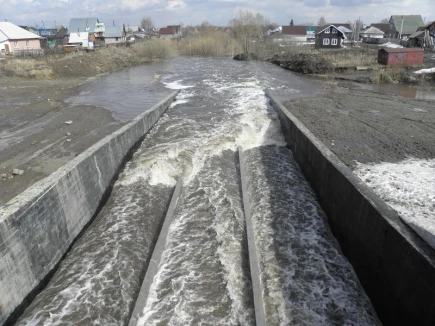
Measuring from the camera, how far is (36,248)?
618 cm

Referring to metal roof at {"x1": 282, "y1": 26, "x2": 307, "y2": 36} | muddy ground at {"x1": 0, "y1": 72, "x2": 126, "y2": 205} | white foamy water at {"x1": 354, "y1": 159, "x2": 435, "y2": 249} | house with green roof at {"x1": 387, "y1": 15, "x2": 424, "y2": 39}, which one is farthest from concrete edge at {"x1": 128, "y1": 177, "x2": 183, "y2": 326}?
metal roof at {"x1": 282, "y1": 26, "x2": 307, "y2": 36}

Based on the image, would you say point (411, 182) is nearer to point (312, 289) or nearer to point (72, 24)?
point (312, 289)

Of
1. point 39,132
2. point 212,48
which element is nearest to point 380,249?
point 39,132

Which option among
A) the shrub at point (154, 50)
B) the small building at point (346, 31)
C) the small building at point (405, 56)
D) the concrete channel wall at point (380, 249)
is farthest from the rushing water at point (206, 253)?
the small building at point (346, 31)

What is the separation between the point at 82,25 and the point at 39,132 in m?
68.6

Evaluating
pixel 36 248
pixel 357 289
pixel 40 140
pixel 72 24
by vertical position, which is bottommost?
pixel 357 289

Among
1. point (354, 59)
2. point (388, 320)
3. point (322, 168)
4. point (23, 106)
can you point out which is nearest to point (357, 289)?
point (388, 320)

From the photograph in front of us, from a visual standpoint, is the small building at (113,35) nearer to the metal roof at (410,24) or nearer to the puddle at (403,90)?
the metal roof at (410,24)

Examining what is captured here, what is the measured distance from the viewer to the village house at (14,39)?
49.0 metres

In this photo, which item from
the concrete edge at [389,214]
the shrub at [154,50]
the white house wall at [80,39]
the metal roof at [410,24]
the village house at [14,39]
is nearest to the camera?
the concrete edge at [389,214]

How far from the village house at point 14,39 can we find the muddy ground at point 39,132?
116 feet

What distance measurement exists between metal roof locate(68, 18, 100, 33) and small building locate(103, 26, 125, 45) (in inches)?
116

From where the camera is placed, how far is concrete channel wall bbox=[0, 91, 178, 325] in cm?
547

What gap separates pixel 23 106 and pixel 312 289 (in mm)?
17788
